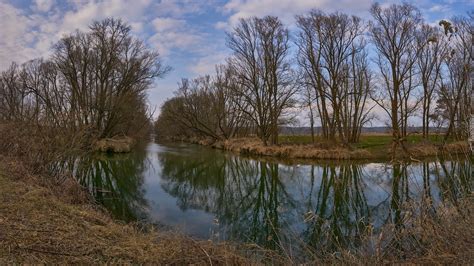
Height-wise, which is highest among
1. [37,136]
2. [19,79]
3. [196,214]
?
[19,79]

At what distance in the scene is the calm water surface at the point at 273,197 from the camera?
276 inches

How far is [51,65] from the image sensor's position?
3919 centimetres

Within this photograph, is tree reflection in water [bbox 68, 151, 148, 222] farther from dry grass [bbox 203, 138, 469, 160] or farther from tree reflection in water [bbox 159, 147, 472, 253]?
dry grass [bbox 203, 138, 469, 160]

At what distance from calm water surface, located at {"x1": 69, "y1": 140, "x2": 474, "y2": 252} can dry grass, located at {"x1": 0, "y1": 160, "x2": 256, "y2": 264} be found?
83cm

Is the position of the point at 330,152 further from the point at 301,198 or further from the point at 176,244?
the point at 176,244

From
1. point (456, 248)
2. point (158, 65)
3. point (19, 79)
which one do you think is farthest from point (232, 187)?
point (19, 79)

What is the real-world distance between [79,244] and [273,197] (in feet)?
31.0

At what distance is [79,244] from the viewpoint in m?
4.86

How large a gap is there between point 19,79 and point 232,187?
40777mm

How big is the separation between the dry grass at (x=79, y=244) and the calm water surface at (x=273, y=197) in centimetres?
83

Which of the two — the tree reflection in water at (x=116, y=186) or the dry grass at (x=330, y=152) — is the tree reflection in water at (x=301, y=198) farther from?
the dry grass at (x=330, y=152)

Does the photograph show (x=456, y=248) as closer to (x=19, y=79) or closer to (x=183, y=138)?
(x=19, y=79)

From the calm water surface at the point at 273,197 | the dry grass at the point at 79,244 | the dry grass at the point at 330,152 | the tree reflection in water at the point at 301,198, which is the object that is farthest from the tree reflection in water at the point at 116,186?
the dry grass at the point at 330,152

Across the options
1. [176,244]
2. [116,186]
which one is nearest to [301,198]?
[116,186]
